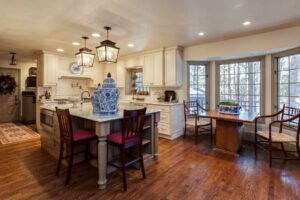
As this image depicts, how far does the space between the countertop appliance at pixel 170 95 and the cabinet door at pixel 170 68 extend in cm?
34

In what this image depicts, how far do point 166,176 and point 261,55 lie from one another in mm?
3436

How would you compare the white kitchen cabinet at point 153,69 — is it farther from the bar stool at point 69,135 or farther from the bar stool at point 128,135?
the bar stool at point 69,135

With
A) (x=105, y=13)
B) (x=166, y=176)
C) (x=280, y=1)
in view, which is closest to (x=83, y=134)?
(x=166, y=176)

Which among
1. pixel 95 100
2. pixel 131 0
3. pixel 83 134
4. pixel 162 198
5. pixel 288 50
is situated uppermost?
pixel 131 0

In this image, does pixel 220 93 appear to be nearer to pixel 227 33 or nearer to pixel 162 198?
pixel 227 33

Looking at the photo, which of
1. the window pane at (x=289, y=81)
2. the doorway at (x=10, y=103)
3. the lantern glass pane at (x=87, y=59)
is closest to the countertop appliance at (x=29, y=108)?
the doorway at (x=10, y=103)

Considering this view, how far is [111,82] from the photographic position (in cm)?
271

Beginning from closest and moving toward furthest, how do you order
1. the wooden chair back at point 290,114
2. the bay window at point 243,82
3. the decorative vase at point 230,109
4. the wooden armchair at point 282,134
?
the wooden armchair at point 282,134 → the wooden chair back at point 290,114 → the decorative vase at point 230,109 → the bay window at point 243,82

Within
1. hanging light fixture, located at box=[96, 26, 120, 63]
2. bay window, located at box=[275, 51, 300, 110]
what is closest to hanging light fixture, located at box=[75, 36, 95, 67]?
hanging light fixture, located at box=[96, 26, 120, 63]

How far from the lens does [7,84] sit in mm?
6621

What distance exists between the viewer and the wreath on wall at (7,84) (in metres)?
6.53

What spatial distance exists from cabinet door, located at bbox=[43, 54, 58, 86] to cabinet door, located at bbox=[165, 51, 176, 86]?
10.8ft

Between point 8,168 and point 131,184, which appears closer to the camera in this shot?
point 131,184

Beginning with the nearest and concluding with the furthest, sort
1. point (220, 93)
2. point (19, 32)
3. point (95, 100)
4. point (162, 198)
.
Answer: point (162, 198)
point (95, 100)
point (19, 32)
point (220, 93)
